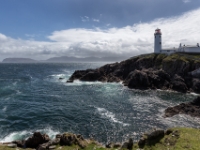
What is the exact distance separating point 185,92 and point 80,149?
189 feet

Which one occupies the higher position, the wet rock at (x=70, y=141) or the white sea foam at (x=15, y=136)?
the wet rock at (x=70, y=141)

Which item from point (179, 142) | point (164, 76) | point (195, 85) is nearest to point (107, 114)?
point (179, 142)

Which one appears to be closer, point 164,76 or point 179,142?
point 179,142

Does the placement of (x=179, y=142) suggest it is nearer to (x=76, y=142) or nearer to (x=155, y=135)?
(x=155, y=135)

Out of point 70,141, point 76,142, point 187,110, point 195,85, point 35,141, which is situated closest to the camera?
point 70,141

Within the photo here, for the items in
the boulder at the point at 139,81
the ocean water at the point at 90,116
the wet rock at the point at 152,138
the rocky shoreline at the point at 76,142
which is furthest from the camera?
the boulder at the point at 139,81

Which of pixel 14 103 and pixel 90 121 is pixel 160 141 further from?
pixel 14 103

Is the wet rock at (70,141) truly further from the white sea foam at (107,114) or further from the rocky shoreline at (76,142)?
the white sea foam at (107,114)

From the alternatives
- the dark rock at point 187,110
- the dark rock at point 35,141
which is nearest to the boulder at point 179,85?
the dark rock at point 187,110

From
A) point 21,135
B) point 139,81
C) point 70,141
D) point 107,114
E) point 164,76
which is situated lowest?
point 107,114

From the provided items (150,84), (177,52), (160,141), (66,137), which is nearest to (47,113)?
(66,137)

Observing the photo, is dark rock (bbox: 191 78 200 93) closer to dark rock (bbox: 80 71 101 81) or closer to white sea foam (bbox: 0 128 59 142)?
dark rock (bbox: 80 71 101 81)

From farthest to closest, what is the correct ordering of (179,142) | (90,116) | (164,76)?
1. (164,76)
2. (90,116)
3. (179,142)

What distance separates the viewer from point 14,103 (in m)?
53.1
